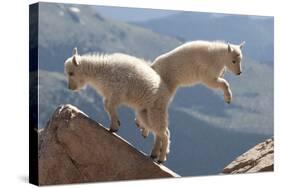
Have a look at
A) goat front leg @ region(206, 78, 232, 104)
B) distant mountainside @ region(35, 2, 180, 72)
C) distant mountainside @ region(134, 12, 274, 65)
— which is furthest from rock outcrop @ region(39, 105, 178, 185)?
distant mountainside @ region(134, 12, 274, 65)

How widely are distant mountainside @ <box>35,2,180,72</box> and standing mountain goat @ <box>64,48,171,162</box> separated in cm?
37

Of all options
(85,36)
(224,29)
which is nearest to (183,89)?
(224,29)

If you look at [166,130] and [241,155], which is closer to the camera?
[166,130]

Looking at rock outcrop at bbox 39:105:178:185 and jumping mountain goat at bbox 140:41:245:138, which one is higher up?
jumping mountain goat at bbox 140:41:245:138

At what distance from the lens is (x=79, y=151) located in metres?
12.3

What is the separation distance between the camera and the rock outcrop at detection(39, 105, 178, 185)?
1219 centimetres

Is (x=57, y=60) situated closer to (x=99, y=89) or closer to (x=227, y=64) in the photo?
(x=99, y=89)

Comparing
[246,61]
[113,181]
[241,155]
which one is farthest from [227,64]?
[113,181]

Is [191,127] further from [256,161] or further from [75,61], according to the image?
[75,61]

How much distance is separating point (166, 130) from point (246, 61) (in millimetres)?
2812

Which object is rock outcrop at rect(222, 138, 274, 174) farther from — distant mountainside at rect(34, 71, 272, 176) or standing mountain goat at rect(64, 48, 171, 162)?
standing mountain goat at rect(64, 48, 171, 162)

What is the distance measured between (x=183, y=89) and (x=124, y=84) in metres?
2.06

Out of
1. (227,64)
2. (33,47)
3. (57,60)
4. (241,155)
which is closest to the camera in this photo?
(33,47)

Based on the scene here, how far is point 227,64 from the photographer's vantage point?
44.6 feet
